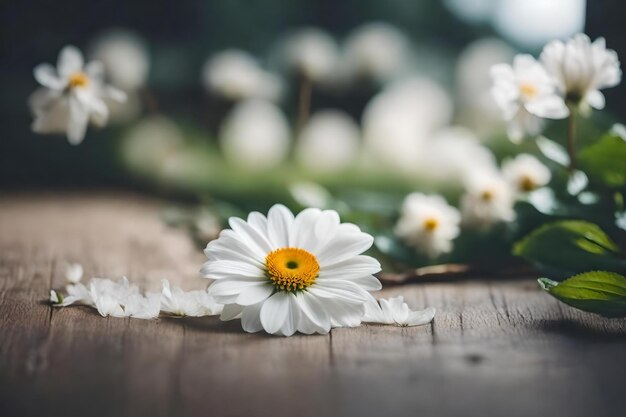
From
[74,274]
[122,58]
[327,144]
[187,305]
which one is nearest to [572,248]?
[187,305]

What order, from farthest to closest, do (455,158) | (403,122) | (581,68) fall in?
(403,122), (455,158), (581,68)

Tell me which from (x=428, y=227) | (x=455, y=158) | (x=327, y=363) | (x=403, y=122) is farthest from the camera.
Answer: (x=403, y=122)

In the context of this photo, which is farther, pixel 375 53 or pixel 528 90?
pixel 375 53

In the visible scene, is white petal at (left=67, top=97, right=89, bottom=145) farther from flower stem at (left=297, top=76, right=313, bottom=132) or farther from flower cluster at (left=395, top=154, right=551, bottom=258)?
flower stem at (left=297, top=76, right=313, bottom=132)

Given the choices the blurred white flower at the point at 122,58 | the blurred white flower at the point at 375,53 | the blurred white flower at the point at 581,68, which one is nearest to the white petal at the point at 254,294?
the blurred white flower at the point at 581,68

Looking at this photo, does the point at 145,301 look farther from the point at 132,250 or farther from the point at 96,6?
the point at 96,6

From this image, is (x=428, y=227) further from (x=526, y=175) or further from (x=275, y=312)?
(x=275, y=312)
